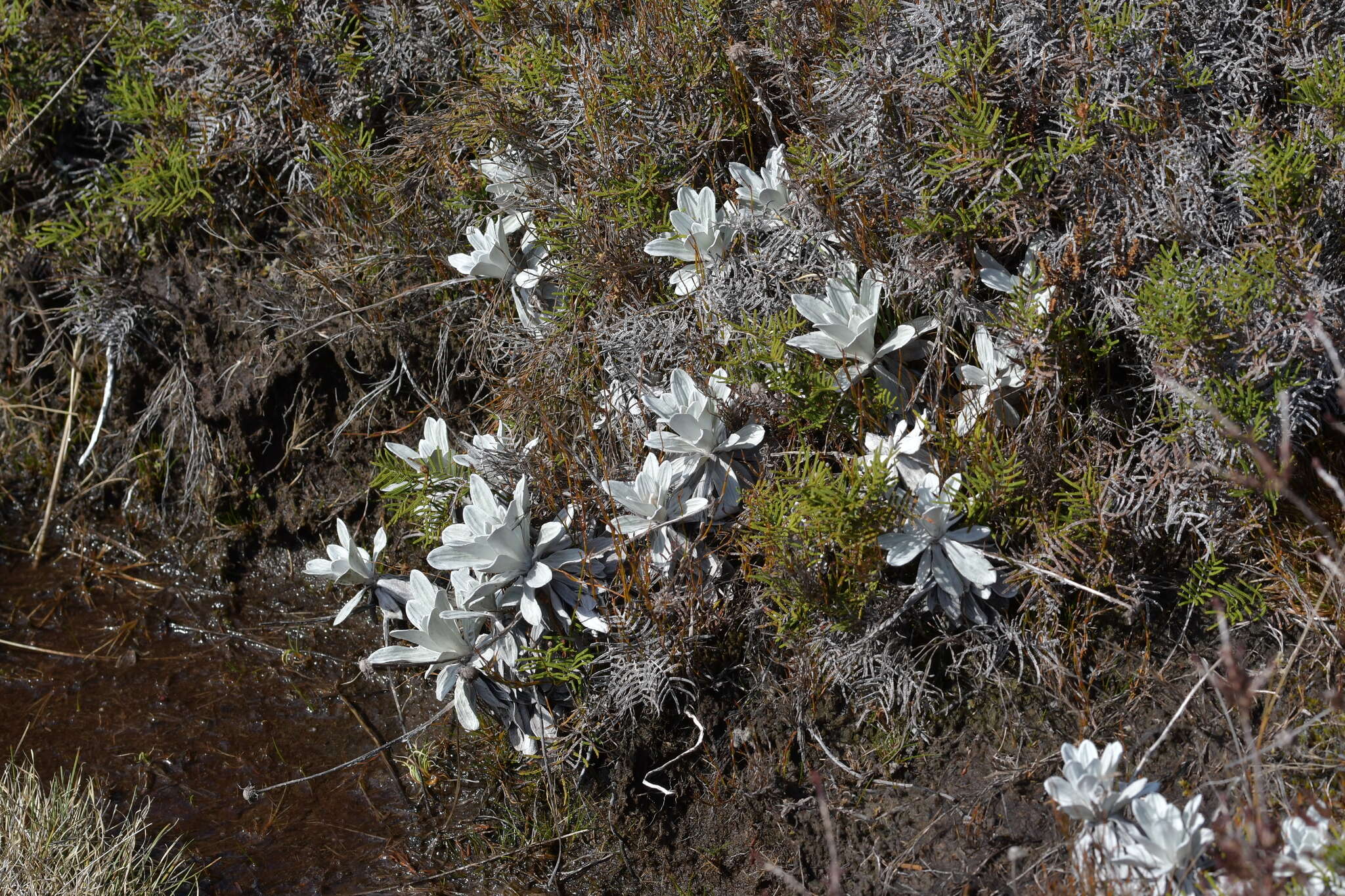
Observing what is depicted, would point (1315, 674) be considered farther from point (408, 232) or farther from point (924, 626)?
point (408, 232)

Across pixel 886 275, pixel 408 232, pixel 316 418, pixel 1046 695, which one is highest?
pixel 886 275

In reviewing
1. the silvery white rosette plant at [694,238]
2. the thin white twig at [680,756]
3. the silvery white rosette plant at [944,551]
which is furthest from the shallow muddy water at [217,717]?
the silvery white rosette plant at [694,238]

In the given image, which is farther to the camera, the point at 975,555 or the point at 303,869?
the point at 303,869

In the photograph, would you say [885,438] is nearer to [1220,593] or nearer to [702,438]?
[702,438]

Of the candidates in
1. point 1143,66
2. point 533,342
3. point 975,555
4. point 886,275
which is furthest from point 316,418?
point 1143,66

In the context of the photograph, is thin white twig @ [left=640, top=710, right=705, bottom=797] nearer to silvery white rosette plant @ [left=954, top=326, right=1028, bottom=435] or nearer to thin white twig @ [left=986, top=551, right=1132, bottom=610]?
thin white twig @ [left=986, top=551, right=1132, bottom=610]

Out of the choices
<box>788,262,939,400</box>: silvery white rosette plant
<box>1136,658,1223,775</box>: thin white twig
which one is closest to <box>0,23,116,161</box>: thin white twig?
<box>788,262,939,400</box>: silvery white rosette plant
